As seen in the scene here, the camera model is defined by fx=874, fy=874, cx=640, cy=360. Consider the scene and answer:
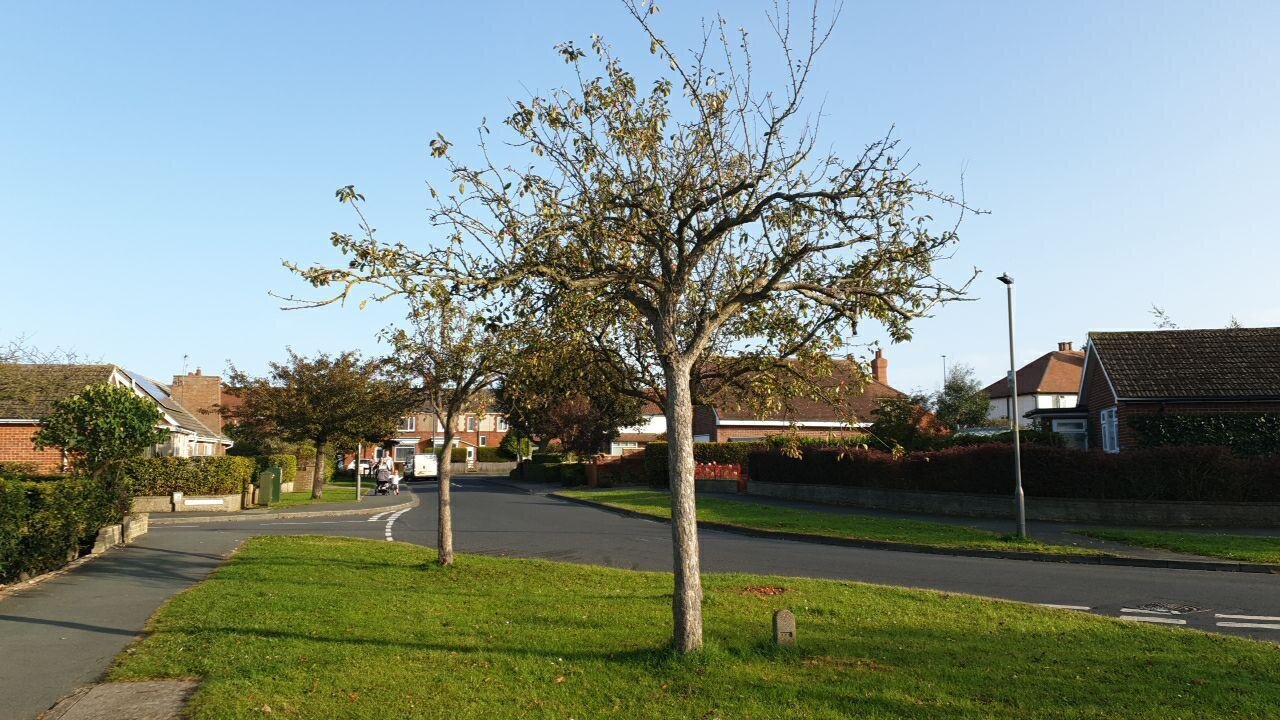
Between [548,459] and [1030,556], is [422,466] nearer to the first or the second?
[548,459]

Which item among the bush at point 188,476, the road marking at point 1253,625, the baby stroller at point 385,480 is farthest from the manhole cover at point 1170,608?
the baby stroller at point 385,480

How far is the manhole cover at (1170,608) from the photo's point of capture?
11.1 metres

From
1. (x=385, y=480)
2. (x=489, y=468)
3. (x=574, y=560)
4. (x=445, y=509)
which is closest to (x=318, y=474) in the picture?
(x=385, y=480)

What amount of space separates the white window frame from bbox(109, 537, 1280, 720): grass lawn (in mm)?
20897

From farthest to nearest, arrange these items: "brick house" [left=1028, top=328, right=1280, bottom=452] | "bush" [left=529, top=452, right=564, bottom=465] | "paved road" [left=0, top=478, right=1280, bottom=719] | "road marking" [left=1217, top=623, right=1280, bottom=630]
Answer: "bush" [left=529, top=452, right=564, bottom=465]
"brick house" [left=1028, top=328, right=1280, bottom=452]
"road marking" [left=1217, top=623, right=1280, bottom=630]
"paved road" [left=0, top=478, right=1280, bottom=719]

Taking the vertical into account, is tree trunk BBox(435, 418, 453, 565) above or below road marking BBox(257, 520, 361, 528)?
above

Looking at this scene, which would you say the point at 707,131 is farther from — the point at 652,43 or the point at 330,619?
the point at 330,619

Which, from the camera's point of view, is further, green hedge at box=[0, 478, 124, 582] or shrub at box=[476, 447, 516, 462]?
shrub at box=[476, 447, 516, 462]

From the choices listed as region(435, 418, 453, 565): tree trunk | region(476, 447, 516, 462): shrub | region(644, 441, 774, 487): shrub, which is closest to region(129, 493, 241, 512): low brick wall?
region(435, 418, 453, 565): tree trunk

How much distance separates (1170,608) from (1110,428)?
2119 centimetres

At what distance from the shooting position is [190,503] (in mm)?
27766

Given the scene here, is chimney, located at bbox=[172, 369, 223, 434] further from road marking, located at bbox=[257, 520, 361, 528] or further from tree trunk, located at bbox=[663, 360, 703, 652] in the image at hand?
tree trunk, located at bbox=[663, 360, 703, 652]

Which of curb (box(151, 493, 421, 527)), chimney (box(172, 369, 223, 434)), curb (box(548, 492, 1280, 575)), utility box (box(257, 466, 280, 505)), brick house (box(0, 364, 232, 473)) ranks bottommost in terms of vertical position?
curb (box(548, 492, 1280, 575))

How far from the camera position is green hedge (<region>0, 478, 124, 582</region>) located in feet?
37.8
